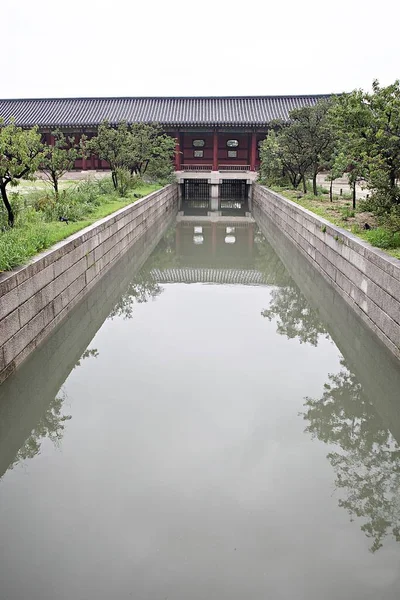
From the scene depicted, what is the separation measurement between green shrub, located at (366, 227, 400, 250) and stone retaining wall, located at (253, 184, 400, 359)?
0.16m

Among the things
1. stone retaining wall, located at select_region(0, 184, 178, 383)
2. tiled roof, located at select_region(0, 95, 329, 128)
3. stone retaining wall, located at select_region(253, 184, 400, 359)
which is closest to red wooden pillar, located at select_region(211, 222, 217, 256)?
stone retaining wall, located at select_region(253, 184, 400, 359)

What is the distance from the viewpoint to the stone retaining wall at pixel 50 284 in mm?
6738

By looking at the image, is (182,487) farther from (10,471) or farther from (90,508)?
(10,471)

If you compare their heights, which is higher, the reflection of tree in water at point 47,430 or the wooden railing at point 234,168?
the wooden railing at point 234,168

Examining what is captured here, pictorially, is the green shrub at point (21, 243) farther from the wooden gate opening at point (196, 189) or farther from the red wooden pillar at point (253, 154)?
the wooden gate opening at point (196, 189)

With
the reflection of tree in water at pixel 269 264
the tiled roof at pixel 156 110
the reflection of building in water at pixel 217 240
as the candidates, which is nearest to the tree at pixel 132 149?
the tiled roof at pixel 156 110

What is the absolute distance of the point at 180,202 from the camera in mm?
34469

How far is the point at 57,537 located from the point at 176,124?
3389cm

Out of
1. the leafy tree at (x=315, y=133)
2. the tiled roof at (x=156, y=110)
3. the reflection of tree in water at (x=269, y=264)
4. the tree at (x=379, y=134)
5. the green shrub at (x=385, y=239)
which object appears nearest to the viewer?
the green shrub at (x=385, y=239)

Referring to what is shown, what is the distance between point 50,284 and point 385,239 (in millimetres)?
6032

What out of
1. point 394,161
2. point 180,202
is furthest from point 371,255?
point 180,202

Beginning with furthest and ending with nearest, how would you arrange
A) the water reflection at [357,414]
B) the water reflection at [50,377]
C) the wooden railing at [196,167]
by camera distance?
the wooden railing at [196,167] < the water reflection at [50,377] < the water reflection at [357,414]

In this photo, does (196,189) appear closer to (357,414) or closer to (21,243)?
(21,243)

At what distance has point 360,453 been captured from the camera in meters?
5.66
